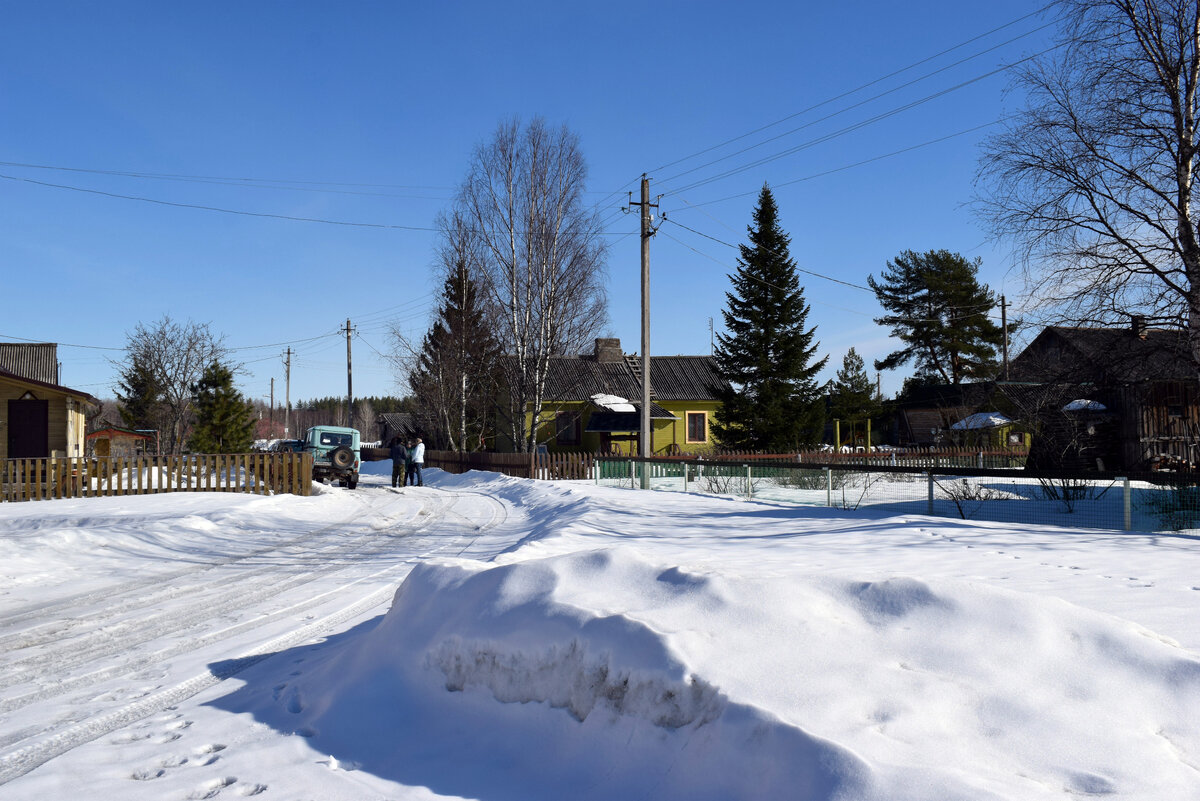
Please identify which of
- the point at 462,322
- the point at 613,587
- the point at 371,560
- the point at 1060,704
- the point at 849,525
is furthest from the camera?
the point at 462,322

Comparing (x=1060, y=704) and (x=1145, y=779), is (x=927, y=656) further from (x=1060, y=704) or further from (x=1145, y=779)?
(x=1145, y=779)

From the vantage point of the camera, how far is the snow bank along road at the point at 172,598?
4980mm

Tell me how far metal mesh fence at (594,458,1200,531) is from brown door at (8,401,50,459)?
24.2 meters

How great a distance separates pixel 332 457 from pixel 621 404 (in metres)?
17.1

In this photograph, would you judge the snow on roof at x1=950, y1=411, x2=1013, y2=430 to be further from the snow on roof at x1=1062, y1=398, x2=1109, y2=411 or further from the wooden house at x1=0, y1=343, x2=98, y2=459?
the wooden house at x1=0, y1=343, x2=98, y2=459

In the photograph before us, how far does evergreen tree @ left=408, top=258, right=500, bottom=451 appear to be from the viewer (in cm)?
3844

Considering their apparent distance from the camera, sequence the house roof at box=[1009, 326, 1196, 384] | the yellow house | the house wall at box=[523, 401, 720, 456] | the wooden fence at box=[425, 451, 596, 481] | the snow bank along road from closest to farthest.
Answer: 1. the snow bank along road
2. the house roof at box=[1009, 326, 1196, 384]
3. the wooden fence at box=[425, 451, 596, 481]
4. the yellow house
5. the house wall at box=[523, 401, 720, 456]

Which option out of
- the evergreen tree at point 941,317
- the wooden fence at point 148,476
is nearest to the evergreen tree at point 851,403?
the evergreen tree at point 941,317

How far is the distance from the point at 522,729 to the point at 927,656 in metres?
1.96

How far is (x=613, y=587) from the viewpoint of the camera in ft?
14.8

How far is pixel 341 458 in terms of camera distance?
89.9ft

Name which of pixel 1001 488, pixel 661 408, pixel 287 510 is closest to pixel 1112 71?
pixel 1001 488

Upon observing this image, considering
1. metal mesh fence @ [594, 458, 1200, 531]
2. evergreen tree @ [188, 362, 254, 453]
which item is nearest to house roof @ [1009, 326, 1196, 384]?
metal mesh fence @ [594, 458, 1200, 531]

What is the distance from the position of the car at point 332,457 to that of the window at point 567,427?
1643 centimetres
